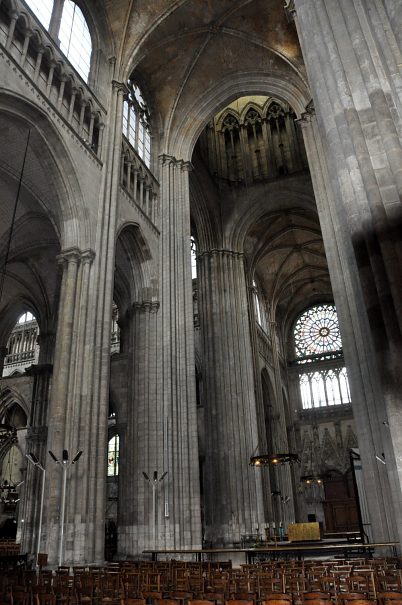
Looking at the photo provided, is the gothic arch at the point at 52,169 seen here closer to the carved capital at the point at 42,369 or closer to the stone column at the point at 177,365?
the stone column at the point at 177,365

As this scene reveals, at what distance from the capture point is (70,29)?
1736cm

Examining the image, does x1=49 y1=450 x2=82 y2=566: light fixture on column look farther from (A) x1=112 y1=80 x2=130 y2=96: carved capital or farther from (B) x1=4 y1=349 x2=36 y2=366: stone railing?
(B) x1=4 y1=349 x2=36 y2=366: stone railing

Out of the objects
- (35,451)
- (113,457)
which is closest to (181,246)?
(35,451)

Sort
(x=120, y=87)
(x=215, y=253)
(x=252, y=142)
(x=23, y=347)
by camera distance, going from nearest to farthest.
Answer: (x=120, y=87), (x=215, y=253), (x=252, y=142), (x=23, y=347)

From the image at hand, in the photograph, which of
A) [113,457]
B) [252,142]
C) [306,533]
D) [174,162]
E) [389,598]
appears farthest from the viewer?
[252,142]

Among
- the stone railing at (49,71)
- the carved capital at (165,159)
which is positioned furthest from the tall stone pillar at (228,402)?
the stone railing at (49,71)

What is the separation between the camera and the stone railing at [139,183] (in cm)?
1923

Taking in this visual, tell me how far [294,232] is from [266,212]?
4.62 metres

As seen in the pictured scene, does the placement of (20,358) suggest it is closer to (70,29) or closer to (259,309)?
(259,309)

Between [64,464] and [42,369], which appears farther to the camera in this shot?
[42,369]

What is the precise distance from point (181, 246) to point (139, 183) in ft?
10.3

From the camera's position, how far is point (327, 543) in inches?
765

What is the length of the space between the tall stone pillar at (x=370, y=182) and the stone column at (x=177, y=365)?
6.25 meters

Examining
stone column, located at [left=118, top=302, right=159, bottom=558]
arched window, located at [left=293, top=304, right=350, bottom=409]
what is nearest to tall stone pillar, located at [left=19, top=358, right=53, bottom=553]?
stone column, located at [left=118, top=302, right=159, bottom=558]
